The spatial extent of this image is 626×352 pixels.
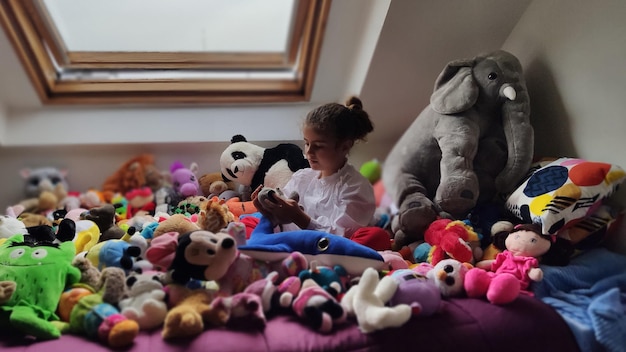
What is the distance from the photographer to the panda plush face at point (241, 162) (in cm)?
121

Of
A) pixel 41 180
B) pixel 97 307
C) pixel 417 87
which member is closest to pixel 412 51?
pixel 417 87

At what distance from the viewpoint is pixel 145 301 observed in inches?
35.5

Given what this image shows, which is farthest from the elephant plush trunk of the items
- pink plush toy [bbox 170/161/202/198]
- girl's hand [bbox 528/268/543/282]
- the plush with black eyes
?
the plush with black eyes

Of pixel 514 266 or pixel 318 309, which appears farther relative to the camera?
pixel 514 266

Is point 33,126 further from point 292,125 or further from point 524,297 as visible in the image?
point 524,297

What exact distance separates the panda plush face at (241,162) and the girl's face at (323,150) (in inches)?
4.5

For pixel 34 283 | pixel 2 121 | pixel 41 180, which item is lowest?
pixel 41 180

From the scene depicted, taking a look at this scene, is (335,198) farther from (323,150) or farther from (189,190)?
(189,190)

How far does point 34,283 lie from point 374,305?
596 mm

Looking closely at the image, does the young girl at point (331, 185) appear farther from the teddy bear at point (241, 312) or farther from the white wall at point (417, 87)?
the teddy bear at point (241, 312)

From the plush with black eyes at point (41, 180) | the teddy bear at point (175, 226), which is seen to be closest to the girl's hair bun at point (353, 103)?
the teddy bear at point (175, 226)

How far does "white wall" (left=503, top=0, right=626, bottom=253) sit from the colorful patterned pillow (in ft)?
0.18

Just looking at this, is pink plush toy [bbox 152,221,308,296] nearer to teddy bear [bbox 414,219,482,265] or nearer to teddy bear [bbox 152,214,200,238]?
teddy bear [bbox 152,214,200,238]

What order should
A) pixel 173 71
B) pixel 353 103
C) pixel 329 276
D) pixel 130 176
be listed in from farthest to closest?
pixel 130 176, pixel 173 71, pixel 353 103, pixel 329 276
